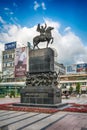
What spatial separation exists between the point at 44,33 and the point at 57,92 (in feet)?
21.4

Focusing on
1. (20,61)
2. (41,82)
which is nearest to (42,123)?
(41,82)

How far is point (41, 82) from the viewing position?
18.7m

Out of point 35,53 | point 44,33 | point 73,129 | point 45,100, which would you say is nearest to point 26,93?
point 45,100

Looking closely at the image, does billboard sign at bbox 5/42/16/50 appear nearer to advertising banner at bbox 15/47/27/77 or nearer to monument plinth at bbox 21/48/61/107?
advertising banner at bbox 15/47/27/77

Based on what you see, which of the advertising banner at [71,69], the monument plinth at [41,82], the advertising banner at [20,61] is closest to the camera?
the monument plinth at [41,82]

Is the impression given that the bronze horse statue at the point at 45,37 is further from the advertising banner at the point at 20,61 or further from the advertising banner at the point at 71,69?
the advertising banner at the point at 71,69

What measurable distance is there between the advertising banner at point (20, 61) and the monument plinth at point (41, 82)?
62.3 m

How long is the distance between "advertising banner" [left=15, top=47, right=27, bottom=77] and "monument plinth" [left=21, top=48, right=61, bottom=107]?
204 ft

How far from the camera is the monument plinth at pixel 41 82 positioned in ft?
57.5

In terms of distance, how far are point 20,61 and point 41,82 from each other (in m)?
66.6

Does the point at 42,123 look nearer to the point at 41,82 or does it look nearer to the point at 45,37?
the point at 41,82

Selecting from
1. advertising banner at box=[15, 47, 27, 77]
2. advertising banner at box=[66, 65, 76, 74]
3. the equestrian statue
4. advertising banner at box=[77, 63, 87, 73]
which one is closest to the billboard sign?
advertising banner at box=[15, 47, 27, 77]

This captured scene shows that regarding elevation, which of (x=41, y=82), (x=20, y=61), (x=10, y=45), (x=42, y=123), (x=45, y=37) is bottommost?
(x=42, y=123)

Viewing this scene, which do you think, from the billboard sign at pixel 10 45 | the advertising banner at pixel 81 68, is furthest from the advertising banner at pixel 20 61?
the advertising banner at pixel 81 68
